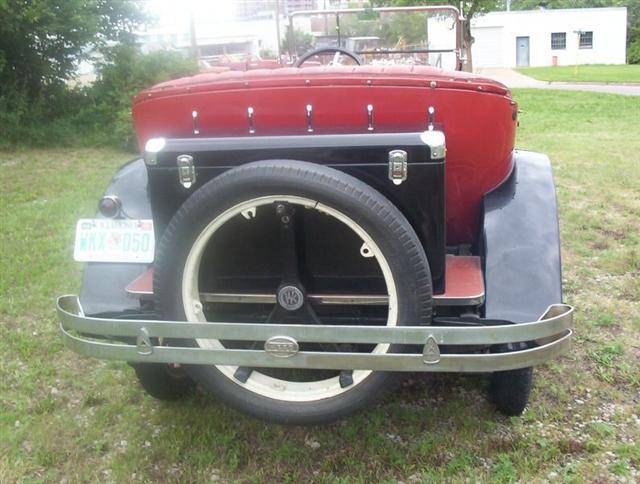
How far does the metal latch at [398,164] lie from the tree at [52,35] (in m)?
7.99

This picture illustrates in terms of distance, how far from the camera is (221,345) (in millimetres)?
2275

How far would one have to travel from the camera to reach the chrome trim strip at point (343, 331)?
1983 mm

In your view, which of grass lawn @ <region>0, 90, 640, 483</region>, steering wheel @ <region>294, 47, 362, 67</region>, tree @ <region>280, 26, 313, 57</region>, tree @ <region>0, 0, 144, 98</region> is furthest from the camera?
tree @ <region>0, 0, 144, 98</region>

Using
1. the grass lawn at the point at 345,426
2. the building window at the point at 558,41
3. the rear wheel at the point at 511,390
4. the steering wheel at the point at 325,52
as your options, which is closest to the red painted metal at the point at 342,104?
the rear wheel at the point at 511,390

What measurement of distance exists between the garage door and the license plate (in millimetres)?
36389

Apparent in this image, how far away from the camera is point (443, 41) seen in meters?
4.14

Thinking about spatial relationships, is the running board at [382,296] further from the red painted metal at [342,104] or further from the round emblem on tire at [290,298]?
the red painted metal at [342,104]

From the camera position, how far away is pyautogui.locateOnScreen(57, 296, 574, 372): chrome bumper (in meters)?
1.99

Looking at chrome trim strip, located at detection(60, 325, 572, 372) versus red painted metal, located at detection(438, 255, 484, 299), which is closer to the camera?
chrome trim strip, located at detection(60, 325, 572, 372)

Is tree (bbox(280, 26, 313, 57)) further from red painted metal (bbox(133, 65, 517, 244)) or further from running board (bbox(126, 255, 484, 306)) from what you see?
running board (bbox(126, 255, 484, 306))

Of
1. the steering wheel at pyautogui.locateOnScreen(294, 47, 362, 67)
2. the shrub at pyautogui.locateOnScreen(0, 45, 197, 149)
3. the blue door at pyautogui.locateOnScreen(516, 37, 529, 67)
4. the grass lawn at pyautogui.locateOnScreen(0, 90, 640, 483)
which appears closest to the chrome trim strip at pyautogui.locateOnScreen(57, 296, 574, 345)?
the grass lawn at pyautogui.locateOnScreen(0, 90, 640, 483)

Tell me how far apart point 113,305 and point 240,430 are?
0.74 meters

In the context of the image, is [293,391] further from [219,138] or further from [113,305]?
[219,138]

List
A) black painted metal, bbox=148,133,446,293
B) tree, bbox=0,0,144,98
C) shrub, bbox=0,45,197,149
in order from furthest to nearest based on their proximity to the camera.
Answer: shrub, bbox=0,45,197,149 → tree, bbox=0,0,144,98 → black painted metal, bbox=148,133,446,293
